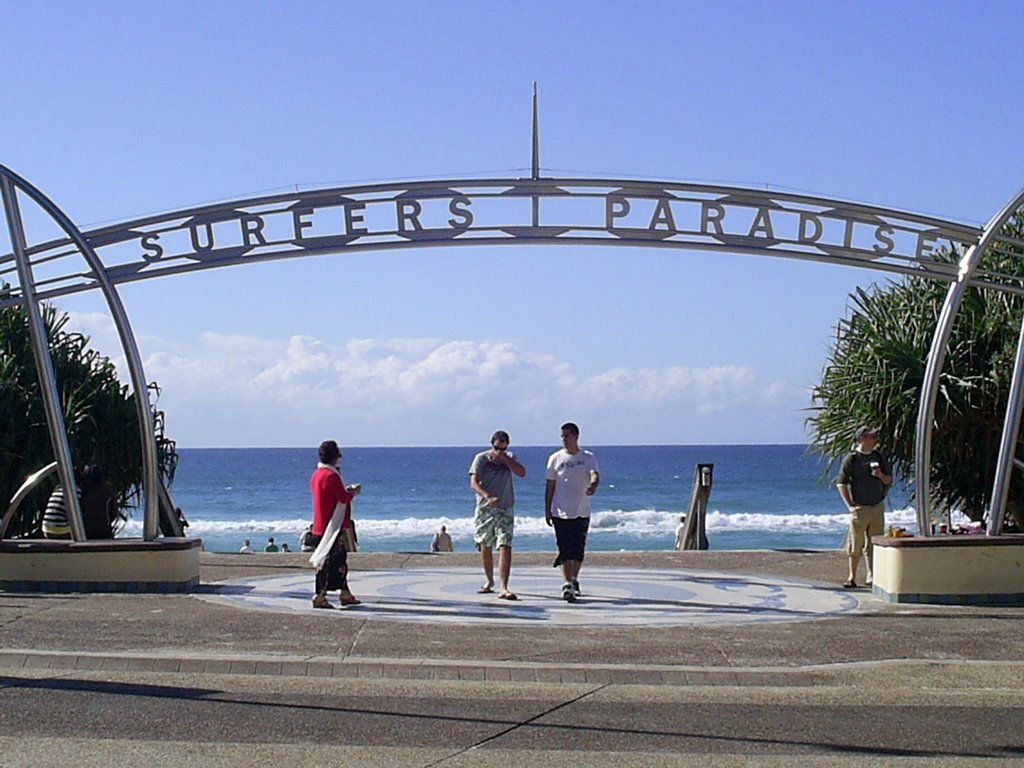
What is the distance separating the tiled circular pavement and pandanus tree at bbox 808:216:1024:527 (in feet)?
13.8

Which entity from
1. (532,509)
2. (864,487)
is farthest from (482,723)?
(532,509)

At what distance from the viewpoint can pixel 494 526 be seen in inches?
491

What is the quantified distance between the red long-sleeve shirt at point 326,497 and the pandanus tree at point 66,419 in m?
8.63

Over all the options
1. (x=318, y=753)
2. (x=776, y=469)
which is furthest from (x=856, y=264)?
(x=776, y=469)

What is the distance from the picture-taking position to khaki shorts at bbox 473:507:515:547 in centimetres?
1245

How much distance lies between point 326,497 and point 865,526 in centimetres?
507

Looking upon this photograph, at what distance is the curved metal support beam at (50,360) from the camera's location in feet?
41.9

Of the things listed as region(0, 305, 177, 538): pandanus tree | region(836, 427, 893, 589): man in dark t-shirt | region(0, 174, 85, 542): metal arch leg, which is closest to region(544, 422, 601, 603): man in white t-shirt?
region(836, 427, 893, 589): man in dark t-shirt

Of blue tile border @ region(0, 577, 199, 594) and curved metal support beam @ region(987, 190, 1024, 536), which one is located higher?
curved metal support beam @ region(987, 190, 1024, 536)

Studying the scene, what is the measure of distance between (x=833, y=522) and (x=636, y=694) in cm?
5396

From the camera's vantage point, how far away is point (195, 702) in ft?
26.2

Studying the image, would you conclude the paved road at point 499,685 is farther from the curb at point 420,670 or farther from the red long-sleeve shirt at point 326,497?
the red long-sleeve shirt at point 326,497

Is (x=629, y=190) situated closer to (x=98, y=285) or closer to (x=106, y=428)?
(x=98, y=285)

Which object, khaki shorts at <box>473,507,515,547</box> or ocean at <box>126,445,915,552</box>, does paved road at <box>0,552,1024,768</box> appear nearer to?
khaki shorts at <box>473,507,515,547</box>
